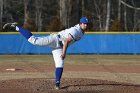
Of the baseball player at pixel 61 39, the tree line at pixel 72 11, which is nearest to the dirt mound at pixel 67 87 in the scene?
the baseball player at pixel 61 39

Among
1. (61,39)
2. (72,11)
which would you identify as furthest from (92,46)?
(72,11)

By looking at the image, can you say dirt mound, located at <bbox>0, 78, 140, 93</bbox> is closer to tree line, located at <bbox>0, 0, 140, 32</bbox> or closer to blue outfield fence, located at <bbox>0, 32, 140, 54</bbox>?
blue outfield fence, located at <bbox>0, 32, 140, 54</bbox>

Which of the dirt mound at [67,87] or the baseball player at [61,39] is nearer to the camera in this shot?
the baseball player at [61,39]

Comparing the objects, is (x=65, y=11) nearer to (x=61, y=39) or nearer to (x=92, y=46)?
(x=92, y=46)

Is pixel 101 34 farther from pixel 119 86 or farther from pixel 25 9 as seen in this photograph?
pixel 25 9

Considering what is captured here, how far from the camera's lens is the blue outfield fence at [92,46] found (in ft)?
99.9

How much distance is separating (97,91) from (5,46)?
20.1 metres

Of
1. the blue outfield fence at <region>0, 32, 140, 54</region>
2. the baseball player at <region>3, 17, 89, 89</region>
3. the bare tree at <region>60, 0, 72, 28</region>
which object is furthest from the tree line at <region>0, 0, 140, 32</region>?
the baseball player at <region>3, 17, 89, 89</region>

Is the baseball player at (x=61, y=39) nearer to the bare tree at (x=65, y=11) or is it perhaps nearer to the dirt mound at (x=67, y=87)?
the dirt mound at (x=67, y=87)

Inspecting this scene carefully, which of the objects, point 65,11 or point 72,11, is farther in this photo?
point 72,11

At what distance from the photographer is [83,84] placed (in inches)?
481

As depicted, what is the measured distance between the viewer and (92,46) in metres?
30.6

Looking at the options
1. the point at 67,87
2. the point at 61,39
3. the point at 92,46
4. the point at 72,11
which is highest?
the point at 61,39

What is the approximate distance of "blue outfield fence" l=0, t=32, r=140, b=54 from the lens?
3045 centimetres
